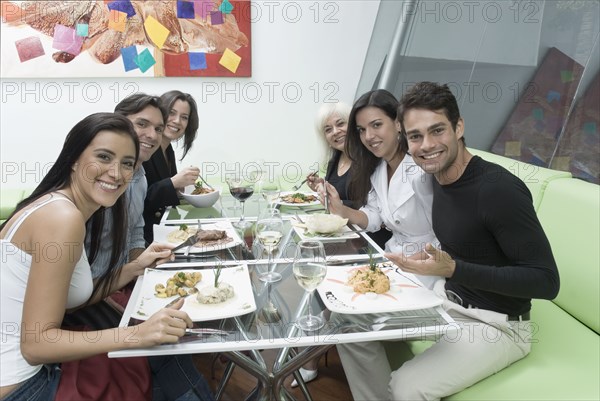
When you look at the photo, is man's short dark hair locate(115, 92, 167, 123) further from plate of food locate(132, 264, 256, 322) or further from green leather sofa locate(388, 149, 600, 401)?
green leather sofa locate(388, 149, 600, 401)

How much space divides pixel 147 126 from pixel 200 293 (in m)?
1.13

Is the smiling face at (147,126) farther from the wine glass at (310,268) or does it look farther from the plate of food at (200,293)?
the wine glass at (310,268)

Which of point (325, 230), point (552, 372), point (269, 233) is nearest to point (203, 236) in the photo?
point (269, 233)

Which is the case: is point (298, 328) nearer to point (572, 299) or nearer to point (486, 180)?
point (486, 180)

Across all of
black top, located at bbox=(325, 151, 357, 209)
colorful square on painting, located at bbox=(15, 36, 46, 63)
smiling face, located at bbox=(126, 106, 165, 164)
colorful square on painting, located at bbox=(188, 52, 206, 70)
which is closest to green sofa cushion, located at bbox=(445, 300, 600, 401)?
black top, located at bbox=(325, 151, 357, 209)

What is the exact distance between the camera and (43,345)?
102 centimetres

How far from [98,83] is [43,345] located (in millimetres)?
2964

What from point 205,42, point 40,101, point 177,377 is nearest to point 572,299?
point 177,377

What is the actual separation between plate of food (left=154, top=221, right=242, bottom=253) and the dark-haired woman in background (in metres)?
0.38

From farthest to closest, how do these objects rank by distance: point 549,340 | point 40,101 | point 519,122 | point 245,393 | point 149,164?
1. point 40,101
2. point 519,122
3. point 149,164
4. point 245,393
5. point 549,340

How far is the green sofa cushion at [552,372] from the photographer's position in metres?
1.25

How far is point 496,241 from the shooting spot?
4.48 ft

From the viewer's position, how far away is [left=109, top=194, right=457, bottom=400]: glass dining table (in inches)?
39.9

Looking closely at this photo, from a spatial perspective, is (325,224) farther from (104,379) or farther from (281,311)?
(104,379)
